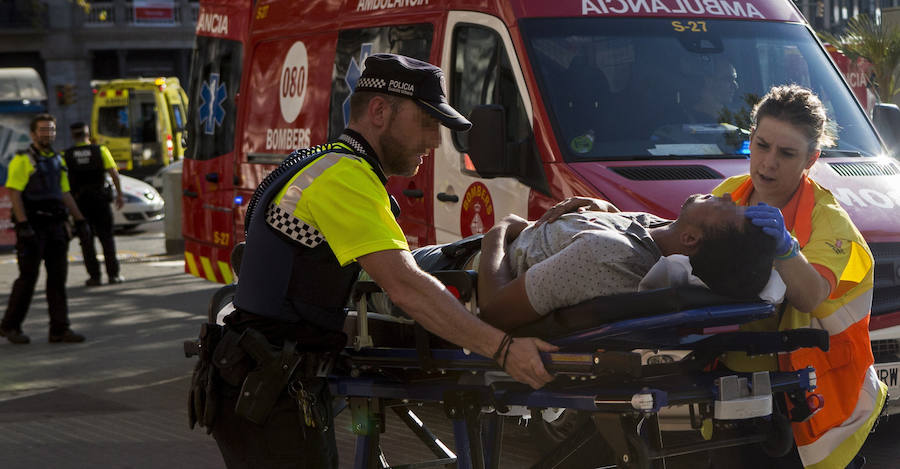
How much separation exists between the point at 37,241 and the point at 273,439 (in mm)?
7111

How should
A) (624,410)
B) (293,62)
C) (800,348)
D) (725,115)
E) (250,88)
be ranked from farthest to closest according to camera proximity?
(250,88) → (293,62) → (725,115) → (800,348) → (624,410)

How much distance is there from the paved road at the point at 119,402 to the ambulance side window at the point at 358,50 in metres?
1.83

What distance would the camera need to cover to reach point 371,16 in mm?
7727

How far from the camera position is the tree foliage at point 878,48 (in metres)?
17.4

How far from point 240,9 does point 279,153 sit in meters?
1.44

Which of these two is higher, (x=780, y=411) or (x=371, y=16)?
(x=371, y=16)

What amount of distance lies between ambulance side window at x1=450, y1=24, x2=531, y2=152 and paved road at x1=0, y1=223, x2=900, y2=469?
1.54m

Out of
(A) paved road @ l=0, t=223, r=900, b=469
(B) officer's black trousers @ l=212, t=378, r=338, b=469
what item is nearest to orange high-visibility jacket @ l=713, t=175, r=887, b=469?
(B) officer's black trousers @ l=212, t=378, r=338, b=469

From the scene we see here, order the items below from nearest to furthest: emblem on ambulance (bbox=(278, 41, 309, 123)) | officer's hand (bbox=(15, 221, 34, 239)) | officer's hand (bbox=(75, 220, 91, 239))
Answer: emblem on ambulance (bbox=(278, 41, 309, 123)) → officer's hand (bbox=(15, 221, 34, 239)) → officer's hand (bbox=(75, 220, 91, 239))

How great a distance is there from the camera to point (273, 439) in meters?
3.62

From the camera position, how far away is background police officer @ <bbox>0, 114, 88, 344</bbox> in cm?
1016

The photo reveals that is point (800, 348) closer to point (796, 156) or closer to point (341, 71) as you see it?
point (796, 156)

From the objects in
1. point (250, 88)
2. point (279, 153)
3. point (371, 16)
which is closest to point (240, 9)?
point (250, 88)

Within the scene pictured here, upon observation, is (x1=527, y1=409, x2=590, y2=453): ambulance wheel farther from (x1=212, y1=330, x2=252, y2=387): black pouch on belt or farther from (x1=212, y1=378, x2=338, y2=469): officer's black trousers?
(x1=212, y1=330, x2=252, y2=387): black pouch on belt
